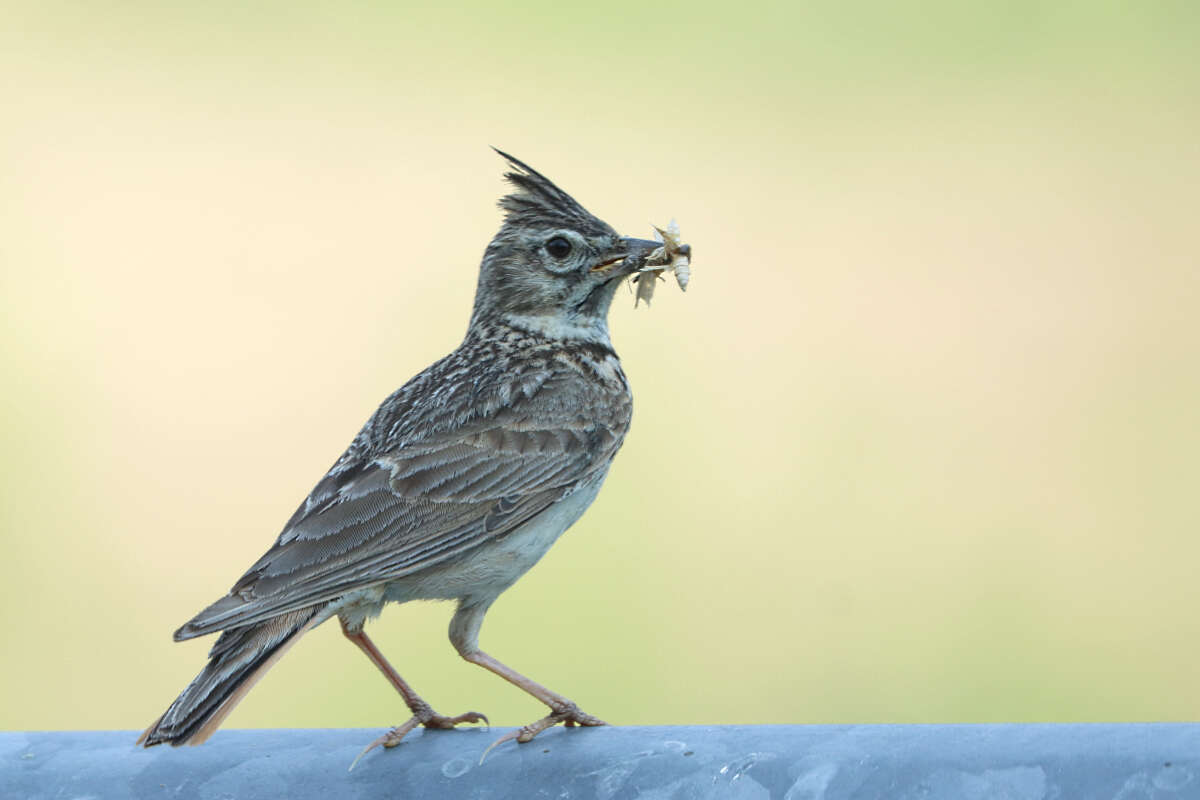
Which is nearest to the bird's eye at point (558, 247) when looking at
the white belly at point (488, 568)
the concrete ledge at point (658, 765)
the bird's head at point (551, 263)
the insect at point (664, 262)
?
the bird's head at point (551, 263)

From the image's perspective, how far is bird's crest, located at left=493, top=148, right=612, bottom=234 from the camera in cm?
543

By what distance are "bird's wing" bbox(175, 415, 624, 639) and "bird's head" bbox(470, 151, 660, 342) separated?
1.79ft

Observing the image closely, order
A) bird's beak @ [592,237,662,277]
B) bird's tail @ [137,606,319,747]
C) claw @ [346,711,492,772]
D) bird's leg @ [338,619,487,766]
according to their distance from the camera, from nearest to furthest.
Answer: claw @ [346,711,492,772]
bird's tail @ [137,606,319,747]
bird's leg @ [338,619,487,766]
bird's beak @ [592,237,662,277]

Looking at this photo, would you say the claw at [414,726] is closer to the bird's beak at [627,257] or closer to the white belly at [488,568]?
the white belly at [488,568]

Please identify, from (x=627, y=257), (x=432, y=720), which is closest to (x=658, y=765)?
(x=432, y=720)

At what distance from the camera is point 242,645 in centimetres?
392

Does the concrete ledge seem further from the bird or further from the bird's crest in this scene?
the bird's crest

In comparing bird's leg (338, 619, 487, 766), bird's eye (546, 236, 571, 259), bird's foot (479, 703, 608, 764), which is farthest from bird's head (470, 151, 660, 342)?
bird's foot (479, 703, 608, 764)

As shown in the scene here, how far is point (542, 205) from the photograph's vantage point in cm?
550

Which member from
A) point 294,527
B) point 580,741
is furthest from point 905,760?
point 294,527

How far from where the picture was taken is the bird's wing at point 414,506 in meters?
4.02

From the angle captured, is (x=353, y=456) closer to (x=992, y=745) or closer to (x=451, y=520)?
(x=451, y=520)

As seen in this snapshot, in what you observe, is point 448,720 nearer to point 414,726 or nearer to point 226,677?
point 414,726

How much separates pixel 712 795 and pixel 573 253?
9.66 ft
